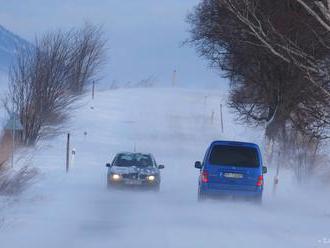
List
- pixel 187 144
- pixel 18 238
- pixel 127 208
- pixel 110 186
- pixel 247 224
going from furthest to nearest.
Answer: pixel 187 144
pixel 110 186
pixel 127 208
pixel 247 224
pixel 18 238

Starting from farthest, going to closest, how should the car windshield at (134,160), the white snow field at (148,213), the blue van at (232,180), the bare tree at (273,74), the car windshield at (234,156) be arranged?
the car windshield at (134,160) → the bare tree at (273,74) → the car windshield at (234,156) → the blue van at (232,180) → the white snow field at (148,213)

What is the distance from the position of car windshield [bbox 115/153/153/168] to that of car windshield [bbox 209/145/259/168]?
5.22 metres

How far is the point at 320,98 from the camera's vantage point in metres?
24.3

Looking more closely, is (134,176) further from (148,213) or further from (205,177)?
(148,213)

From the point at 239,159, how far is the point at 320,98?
148 inches

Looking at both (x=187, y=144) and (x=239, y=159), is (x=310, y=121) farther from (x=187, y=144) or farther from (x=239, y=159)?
(x=187, y=144)

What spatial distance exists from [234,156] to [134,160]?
594cm

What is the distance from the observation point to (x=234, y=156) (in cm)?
2228

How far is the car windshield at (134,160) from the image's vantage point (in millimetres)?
27078

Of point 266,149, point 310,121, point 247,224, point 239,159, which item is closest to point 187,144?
point 266,149

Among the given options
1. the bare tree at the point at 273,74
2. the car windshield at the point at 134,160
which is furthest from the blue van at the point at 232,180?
the car windshield at the point at 134,160

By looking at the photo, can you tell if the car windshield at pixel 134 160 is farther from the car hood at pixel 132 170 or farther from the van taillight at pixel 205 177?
the van taillight at pixel 205 177

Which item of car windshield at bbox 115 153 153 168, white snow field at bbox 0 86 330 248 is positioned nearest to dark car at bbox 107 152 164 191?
car windshield at bbox 115 153 153 168

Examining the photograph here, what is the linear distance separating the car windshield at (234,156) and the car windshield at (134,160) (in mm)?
5215
